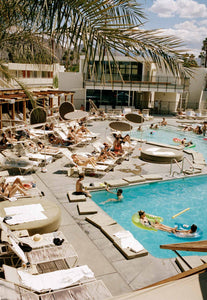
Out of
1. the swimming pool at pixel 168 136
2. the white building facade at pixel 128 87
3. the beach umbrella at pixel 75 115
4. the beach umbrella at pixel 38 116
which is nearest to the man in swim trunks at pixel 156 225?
the beach umbrella at pixel 75 115

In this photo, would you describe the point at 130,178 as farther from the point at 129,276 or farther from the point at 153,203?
the point at 129,276

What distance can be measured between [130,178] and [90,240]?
4601 millimetres

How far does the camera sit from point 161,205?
971 centimetres

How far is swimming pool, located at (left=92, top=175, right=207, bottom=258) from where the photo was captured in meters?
7.77

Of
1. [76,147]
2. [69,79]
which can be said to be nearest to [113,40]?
[76,147]

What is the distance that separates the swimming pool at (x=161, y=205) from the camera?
7.77 m

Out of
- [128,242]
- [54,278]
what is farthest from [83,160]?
[54,278]

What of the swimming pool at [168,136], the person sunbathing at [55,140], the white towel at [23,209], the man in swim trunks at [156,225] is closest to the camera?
the white towel at [23,209]

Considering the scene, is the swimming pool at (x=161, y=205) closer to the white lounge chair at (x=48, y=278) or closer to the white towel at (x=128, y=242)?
the white towel at (x=128, y=242)

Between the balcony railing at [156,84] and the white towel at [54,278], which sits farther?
the balcony railing at [156,84]

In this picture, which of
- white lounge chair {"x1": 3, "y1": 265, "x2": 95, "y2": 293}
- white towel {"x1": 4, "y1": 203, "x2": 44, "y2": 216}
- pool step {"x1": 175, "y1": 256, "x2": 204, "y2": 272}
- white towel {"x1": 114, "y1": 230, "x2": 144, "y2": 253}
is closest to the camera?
white lounge chair {"x1": 3, "y1": 265, "x2": 95, "y2": 293}

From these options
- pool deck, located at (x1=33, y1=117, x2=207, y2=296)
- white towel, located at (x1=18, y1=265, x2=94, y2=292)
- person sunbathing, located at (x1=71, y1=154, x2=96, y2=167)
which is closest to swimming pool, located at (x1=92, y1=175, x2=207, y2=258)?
pool deck, located at (x1=33, y1=117, x2=207, y2=296)

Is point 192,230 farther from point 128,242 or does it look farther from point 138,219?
point 128,242

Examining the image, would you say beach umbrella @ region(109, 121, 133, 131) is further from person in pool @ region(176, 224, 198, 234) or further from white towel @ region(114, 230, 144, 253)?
white towel @ region(114, 230, 144, 253)
